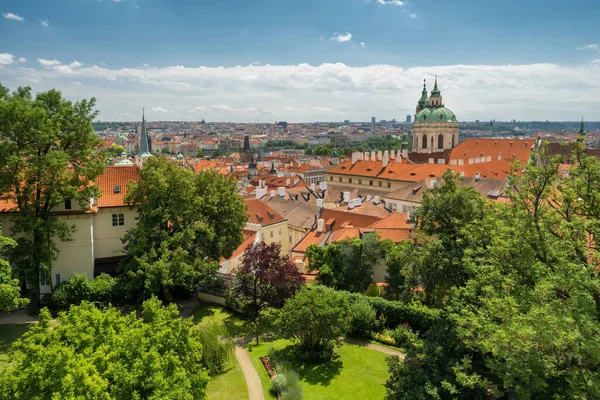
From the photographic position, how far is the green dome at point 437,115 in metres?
→ 112

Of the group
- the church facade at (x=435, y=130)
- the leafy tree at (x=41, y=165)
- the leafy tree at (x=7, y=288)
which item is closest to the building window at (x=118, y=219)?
the leafy tree at (x=41, y=165)

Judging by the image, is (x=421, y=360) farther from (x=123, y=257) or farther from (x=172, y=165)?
(x=123, y=257)

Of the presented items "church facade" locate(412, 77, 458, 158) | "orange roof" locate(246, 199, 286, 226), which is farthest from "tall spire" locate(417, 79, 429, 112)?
"orange roof" locate(246, 199, 286, 226)

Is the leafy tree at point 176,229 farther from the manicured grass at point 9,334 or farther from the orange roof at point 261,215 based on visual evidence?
the orange roof at point 261,215

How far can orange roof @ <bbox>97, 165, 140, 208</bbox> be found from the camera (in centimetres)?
3372

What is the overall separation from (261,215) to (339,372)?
23.0m

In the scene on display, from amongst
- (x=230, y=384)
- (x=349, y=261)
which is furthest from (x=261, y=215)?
(x=230, y=384)

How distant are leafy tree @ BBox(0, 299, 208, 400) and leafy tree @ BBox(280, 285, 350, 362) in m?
9.46

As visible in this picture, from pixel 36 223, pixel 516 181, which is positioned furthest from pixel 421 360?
pixel 36 223

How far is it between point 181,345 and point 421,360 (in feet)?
36.3

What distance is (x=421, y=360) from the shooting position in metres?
20.6

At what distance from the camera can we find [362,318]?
29203 millimetres

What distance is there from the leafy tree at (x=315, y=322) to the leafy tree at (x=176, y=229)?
24.5 feet

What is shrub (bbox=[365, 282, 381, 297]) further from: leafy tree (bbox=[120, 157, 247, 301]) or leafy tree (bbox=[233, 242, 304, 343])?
leafy tree (bbox=[120, 157, 247, 301])
